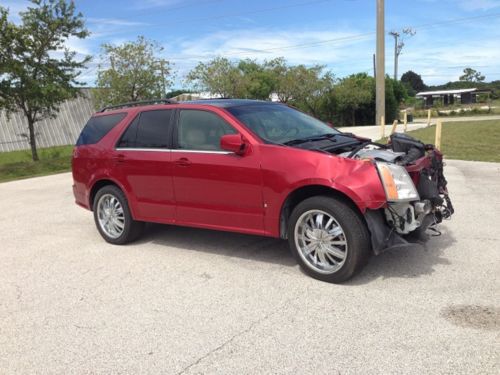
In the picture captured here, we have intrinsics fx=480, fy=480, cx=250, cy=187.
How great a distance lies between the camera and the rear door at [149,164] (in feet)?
18.5

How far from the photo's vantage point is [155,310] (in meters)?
4.17

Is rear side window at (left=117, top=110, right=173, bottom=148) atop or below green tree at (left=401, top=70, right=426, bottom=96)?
below

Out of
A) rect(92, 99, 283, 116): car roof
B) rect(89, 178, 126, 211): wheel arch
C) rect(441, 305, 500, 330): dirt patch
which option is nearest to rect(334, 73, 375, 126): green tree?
rect(92, 99, 283, 116): car roof

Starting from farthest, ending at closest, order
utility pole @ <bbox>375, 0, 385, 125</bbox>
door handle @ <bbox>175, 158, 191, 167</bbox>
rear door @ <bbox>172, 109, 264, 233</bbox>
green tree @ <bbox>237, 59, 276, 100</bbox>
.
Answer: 1. green tree @ <bbox>237, 59, 276, 100</bbox>
2. utility pole @ <bbox>375, 0, 385, 125</bbox>
3. door handle @ <bbox>175, 158, 191, 167</bbox>
4. rear door @ <bbox>172, 109, 264, 233</bbox>

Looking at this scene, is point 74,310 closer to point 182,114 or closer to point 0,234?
point 182,114

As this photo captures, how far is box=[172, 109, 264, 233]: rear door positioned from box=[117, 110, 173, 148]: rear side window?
0.18 m

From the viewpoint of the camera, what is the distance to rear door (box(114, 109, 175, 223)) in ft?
18.5

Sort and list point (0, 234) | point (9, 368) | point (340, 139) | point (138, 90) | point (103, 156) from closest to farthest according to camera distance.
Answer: point (9, 368) < point (340, 139) < point (103, 156) < point (0, 234) < point (138, 90)

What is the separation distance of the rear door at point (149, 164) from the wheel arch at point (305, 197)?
1484 mm

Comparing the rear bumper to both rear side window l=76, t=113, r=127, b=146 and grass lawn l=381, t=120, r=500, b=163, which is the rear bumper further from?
grass lawn l=381, t=120, r=500, b=163

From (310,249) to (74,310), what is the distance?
2.23 m

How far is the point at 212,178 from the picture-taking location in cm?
514

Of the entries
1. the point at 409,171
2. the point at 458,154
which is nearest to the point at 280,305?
the point at 409,171

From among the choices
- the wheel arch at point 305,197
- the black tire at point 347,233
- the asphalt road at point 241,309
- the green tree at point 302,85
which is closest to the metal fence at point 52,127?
the green tree at point 302,85
